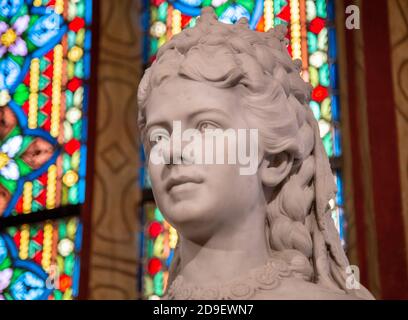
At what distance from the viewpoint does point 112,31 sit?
809 centimetres

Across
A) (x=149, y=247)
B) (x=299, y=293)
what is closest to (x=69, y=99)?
(x=149, y=247)

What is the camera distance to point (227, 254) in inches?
156

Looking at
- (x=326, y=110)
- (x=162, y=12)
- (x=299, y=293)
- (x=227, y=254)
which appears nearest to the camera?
(x=299, y=293)

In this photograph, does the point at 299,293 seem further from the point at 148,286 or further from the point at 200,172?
the point at 148,286

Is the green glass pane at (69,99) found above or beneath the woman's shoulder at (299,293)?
above

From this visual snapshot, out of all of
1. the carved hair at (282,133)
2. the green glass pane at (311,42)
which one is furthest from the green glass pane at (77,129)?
the carved hair at (282,133)

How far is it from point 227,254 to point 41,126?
453 cm

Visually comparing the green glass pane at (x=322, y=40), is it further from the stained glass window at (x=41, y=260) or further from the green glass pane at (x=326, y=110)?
the stained glass window at (x=41, y=260)

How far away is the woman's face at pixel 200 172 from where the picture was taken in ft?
12.8

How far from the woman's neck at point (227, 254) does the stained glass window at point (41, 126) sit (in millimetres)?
3754

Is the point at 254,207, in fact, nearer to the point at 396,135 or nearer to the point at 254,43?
the point at 254,43

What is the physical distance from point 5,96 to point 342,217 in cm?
248

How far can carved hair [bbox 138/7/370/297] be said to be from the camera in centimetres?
400
